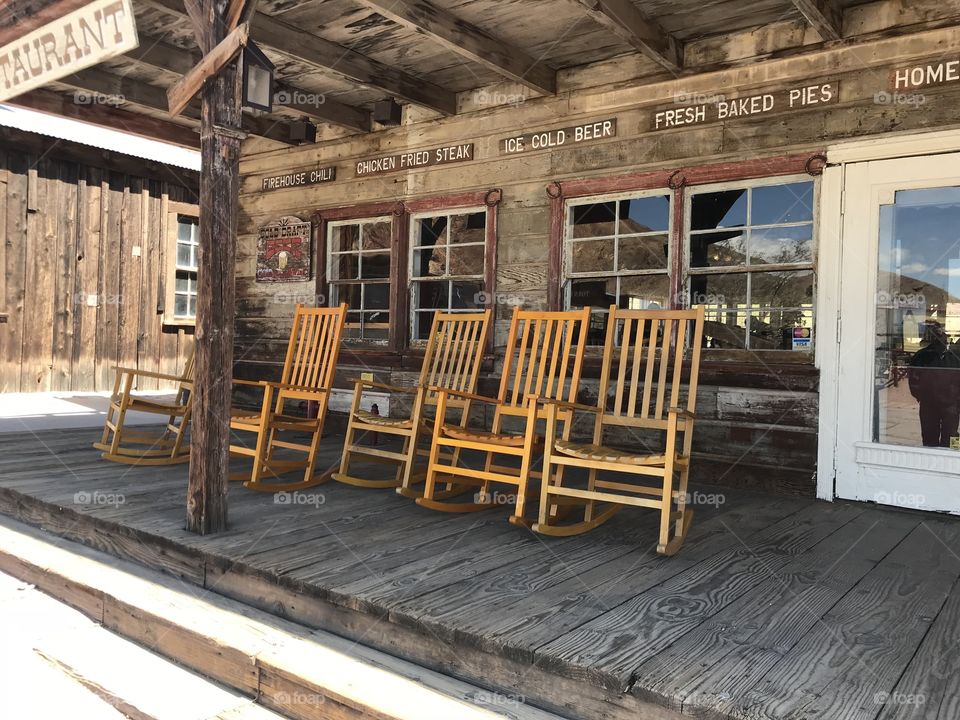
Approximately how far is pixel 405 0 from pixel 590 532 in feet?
9.34

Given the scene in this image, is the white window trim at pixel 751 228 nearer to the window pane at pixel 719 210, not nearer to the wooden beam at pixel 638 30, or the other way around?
the window pane at pixel 719 210

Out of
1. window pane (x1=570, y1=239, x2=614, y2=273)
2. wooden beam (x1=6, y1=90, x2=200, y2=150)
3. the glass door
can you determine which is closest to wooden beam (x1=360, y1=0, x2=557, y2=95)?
window pane (x1=570, y1=239, x2=614, y2=273)

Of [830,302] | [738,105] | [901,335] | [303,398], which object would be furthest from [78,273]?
[901,335]

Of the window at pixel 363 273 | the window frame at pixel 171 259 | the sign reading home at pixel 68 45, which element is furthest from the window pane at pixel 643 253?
the window frame at pixel 171 259

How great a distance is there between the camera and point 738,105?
4145mm

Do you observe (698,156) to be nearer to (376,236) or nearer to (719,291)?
(719,291)

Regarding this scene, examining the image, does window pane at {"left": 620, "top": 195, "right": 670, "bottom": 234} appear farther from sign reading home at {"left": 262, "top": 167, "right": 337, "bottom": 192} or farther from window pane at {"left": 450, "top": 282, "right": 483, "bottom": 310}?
sign reading home at {"left": 262, "top": 167, "right": 337, "bottom": 192}

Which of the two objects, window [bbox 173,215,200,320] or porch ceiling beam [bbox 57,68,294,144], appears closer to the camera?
porch ceiling beam [bbox 57,68,294,144]

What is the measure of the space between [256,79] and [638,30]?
6.71 ft

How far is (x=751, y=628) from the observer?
2.07 meters

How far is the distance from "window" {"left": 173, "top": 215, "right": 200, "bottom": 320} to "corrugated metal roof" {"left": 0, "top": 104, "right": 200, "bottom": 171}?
810 millimetres

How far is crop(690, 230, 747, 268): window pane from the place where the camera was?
4.20m

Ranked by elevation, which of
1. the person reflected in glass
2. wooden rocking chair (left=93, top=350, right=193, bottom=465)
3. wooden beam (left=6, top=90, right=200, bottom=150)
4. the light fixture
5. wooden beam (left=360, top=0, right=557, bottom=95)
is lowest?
wooden rocking chair (left=93, top=350, right=193, bottom=465)

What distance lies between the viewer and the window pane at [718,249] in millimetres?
4199
